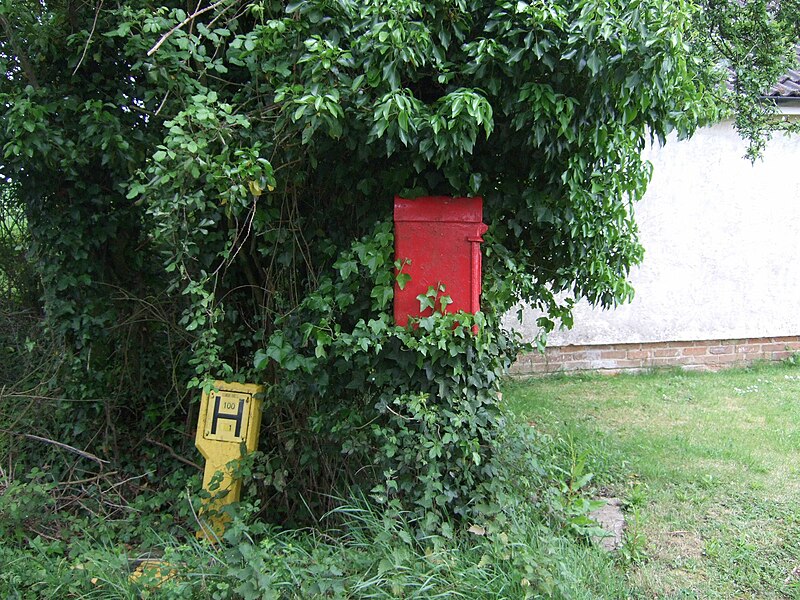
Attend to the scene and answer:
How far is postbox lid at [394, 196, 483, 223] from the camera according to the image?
3258 millimetres

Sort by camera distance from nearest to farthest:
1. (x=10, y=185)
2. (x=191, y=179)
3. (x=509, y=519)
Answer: (x=191, y=179)
(x=509, y=519)
(x=10, y=185)

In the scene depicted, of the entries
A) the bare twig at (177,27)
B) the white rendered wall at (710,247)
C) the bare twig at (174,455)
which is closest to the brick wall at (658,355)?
the white rendered wall at (710,247)

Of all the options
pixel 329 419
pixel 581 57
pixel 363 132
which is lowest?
pixel 329 419

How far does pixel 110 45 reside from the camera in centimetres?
374

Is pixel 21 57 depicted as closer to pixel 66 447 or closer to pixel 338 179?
pixel 338 179

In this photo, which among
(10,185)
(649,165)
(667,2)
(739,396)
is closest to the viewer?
(667,2)

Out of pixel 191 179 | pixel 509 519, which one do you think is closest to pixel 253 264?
pixel 191 179

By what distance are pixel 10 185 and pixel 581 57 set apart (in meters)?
3.68

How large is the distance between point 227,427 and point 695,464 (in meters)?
3.19

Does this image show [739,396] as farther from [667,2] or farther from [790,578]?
[667,2]

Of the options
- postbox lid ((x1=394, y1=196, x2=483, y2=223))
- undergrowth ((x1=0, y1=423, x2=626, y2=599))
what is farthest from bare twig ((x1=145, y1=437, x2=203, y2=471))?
postbox lid ((x1=394, y1=196, x2=483, y2=223))

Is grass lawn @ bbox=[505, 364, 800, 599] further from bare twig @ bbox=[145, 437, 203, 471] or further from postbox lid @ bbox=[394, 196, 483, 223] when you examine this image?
bare twig @ bbox=[145, 437, 203, 471]

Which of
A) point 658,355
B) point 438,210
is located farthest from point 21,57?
point 658,355

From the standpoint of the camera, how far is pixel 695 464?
15.2ft
